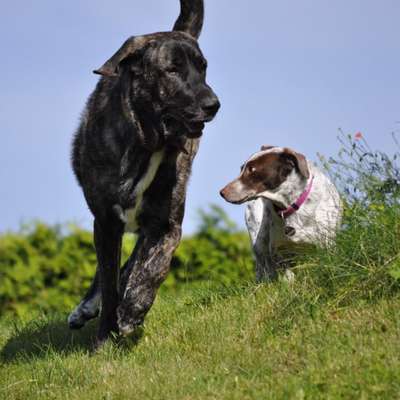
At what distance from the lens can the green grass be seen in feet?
15.0

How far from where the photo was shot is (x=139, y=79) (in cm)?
608

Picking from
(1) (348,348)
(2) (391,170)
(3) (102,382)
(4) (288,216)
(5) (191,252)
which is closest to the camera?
(1) (348,348)

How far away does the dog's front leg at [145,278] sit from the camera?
6.15m

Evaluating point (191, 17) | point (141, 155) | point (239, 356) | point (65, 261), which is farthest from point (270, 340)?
point (65, 261)

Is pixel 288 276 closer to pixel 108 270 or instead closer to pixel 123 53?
pixel 108 270

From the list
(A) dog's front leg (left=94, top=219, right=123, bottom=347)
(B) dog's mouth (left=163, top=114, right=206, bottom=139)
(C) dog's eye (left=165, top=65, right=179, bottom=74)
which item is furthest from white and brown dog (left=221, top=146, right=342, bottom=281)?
(C) dog's eye (left=165, top=65, right=179, bottom=74)

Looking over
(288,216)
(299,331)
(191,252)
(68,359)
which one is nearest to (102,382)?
(68,359)

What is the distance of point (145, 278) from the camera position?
6238mm

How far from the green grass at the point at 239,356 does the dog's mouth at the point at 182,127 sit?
4.07 ft

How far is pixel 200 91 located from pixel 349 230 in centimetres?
144

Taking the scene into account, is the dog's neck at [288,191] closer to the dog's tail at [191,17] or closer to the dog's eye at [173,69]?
the dog's tail at [191,17]

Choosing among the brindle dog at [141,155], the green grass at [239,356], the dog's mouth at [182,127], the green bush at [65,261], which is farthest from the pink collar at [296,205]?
the green bush at [65,261]

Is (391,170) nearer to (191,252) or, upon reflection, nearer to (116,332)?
(116,332)

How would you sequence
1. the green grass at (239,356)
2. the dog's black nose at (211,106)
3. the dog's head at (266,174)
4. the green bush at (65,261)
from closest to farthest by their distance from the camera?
the green grass at (239,356) → the dog's black nose at (211,106) → the dog's head at (266,174) → the green bush at (65,261)
